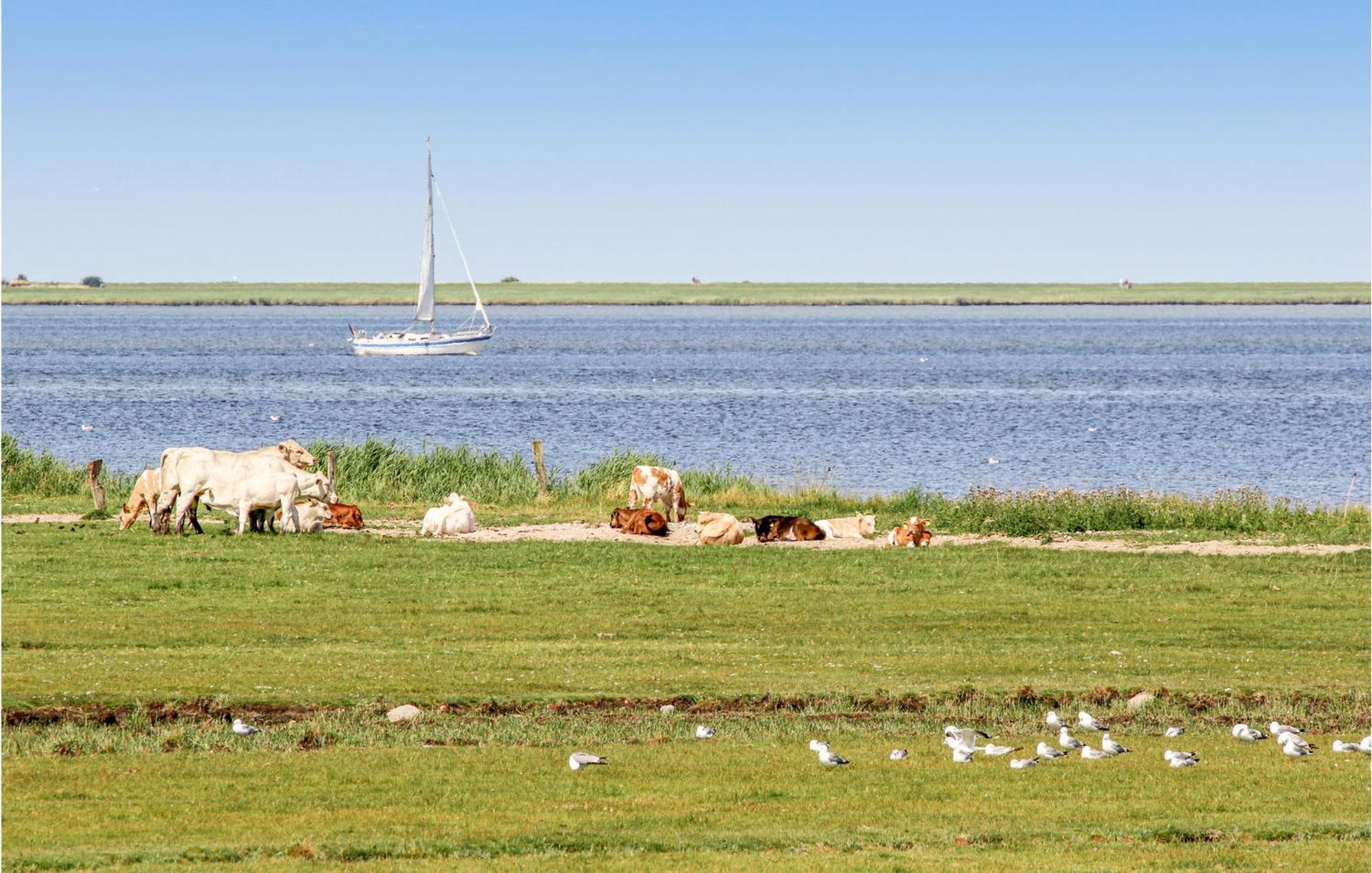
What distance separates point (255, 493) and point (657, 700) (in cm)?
1709

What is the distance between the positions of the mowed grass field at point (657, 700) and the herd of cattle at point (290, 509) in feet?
3.62

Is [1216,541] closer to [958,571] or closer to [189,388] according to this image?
[958,571]

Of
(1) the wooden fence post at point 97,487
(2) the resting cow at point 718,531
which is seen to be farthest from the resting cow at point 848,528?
(1) the wooden fence post at point 97,487

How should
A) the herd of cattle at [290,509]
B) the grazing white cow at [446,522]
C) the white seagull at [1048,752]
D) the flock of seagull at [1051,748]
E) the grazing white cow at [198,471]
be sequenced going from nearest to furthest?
the flock of seagull at [1051,748] → the white seagull at [1048,752] → the grazing white cow at [198,471] → the herd of cattle at [290,509] → the grazing white cow at [446,522]

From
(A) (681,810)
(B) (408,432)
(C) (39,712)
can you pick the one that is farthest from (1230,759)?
(B) (408,432)

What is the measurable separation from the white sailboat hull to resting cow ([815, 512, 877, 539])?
133155mm

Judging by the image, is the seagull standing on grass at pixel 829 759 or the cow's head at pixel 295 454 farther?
the cow's head at pixel 295 454

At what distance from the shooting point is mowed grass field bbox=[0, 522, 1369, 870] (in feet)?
46.1

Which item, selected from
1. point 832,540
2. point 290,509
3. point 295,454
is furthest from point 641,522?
point 295,454

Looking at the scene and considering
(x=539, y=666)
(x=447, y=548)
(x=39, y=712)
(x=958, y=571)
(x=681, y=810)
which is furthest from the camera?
(x=447, y=548)

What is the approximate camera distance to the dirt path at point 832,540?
34.9 metres

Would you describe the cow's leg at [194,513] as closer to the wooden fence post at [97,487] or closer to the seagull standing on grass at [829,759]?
the wooden fence post at [97,487]

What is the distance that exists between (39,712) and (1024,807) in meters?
10.4

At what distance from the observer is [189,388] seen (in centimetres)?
12350
